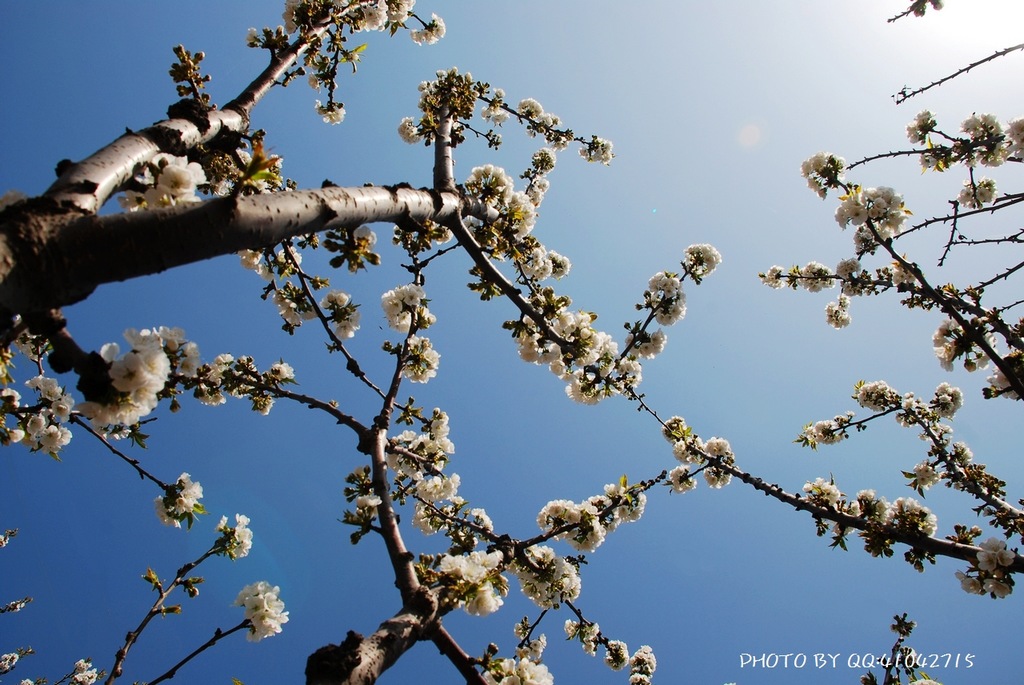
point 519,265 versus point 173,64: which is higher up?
point 173,64

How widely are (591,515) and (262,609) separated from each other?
11.7 ft

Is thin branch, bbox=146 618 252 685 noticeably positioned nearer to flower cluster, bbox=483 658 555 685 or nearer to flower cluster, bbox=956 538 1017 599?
flower cluster, bbox=483 658 555 685

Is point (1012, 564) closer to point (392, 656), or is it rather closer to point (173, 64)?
point (392, 656)

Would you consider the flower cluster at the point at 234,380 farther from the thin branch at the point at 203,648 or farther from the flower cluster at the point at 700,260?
the flower cluster at the point at 700,260

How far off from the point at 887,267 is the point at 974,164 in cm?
164

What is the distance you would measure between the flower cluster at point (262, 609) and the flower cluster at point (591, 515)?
278cm

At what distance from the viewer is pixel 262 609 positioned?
14.0ft

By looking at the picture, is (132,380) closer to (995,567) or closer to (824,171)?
(995,567)

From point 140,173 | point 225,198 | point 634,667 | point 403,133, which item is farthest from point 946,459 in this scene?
point 403,133

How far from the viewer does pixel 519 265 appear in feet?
18.9

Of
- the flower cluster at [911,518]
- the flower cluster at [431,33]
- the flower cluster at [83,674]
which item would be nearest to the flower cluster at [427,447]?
the flower cluster at [911,518]

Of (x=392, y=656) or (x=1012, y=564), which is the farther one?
(x=1012, y=564)

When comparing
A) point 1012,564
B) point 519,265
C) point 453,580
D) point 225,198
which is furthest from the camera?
point 519,265

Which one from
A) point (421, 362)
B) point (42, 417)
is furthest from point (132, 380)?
point (42, 417)
